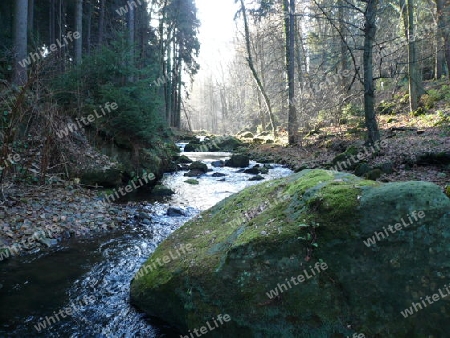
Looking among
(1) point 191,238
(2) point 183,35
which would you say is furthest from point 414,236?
(2) point 183,35

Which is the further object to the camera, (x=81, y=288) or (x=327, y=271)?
(x=81, y=288)

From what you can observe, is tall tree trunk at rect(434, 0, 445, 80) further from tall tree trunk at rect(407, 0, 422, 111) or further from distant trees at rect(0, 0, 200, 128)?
distant trees at rect(0, 0, 200, 128)

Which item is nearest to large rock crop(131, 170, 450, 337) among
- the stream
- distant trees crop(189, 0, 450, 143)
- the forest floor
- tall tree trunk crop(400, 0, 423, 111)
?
the stream

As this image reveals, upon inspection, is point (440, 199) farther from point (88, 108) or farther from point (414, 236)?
point (88, 108)

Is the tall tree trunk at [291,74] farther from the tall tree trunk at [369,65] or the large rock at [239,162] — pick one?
the tall tree trunk at [369,65]

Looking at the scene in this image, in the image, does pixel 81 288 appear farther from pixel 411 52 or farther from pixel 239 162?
pixel 411 52

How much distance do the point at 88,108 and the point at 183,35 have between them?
69.7ft

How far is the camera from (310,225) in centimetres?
325

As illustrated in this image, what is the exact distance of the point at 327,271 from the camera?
118 inches

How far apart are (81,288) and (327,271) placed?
341cm

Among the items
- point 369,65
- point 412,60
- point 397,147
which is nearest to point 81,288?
point 369,65

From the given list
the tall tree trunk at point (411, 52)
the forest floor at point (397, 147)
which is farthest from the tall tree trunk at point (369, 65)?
the tall tree trunk at point (411, 52)

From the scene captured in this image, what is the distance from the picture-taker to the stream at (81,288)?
3.60 metres

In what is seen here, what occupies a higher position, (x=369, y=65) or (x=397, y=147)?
(x=369, y=65)
